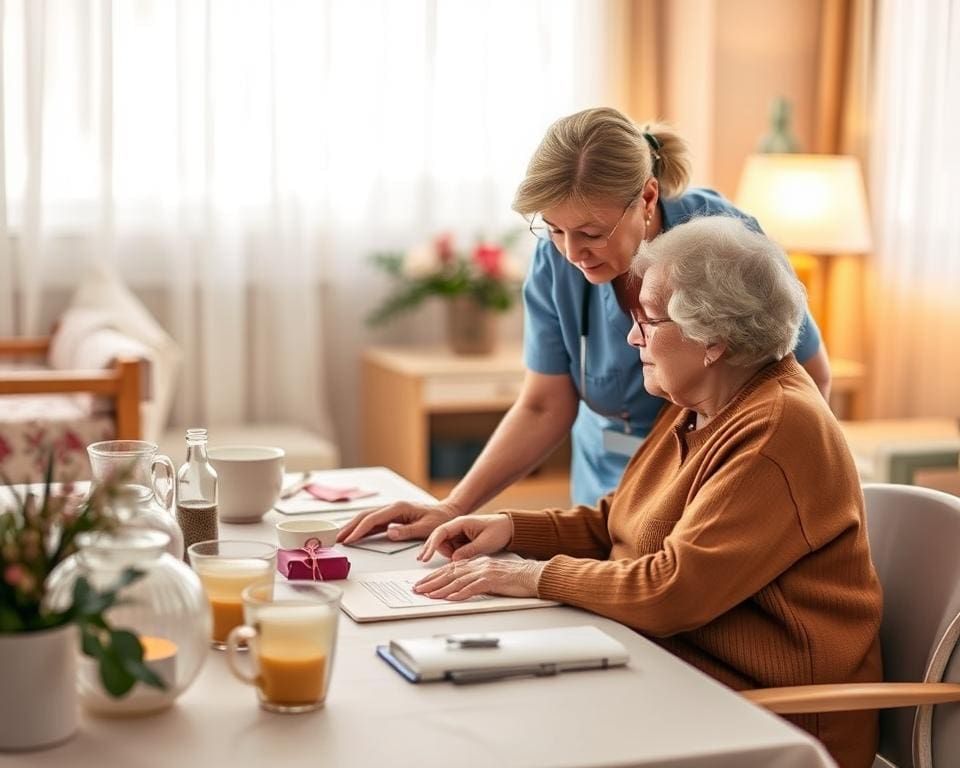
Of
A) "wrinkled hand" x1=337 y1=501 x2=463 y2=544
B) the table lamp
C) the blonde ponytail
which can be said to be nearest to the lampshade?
the table lamp

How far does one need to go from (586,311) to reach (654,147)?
1.10 ft

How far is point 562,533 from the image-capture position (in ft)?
6.54

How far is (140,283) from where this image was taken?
182 inches

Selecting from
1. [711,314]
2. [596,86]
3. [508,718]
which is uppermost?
[596,86]

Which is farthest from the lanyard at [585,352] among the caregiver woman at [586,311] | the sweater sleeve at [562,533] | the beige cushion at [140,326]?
the beige cushion at [140,326]

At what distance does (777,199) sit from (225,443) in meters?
1.99


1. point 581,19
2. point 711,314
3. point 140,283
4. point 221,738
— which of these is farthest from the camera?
point 581,19

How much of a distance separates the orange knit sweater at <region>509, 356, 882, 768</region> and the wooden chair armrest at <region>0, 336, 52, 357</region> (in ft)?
10.1

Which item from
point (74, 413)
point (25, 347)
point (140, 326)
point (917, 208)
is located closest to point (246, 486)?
point (74, 413)

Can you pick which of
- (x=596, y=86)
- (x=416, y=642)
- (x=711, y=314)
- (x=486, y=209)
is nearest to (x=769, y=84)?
(x=596, y=86)

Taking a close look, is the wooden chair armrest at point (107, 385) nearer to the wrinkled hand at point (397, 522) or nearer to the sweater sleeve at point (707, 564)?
the wrinkled hand at point (397, 522)

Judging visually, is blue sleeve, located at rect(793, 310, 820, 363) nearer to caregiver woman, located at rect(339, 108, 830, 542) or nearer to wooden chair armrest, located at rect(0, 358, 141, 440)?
caregiver woman, located at rect(339, 108, 830, 542)

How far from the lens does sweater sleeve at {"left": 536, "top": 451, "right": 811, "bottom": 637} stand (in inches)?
62.8

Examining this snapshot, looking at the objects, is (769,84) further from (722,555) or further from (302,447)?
(722,555)
